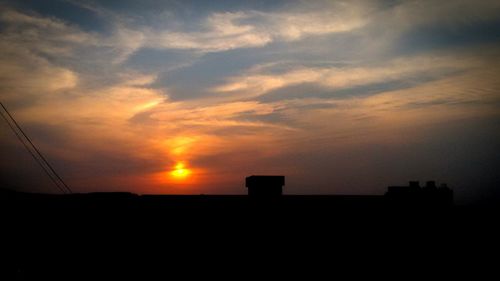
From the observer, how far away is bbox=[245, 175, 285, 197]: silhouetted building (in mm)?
9667

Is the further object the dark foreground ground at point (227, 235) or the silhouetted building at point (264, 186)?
the silhouetted building at point (264, 186)

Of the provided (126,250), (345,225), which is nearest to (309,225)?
(345,225)

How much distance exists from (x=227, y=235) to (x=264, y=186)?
2.05m

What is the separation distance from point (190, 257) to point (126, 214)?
1.68 meters

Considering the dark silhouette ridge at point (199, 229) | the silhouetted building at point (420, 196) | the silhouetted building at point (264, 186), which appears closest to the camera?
the dark silhouette ridge at point (199, 229)

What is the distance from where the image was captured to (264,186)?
31.8 feet

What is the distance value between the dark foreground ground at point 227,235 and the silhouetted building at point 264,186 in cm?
106

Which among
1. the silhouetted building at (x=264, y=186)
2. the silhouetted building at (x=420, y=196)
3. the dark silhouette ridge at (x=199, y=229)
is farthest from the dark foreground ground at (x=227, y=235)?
the silhouetted building at (x=264, y=186)

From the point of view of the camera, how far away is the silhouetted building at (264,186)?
9667 mm

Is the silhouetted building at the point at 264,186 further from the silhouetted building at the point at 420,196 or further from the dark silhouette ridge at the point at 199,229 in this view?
the silhouetted building at the point at 420,196

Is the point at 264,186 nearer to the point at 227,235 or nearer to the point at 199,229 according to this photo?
the point at 227,235

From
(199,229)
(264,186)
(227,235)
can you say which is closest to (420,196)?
(264,186)

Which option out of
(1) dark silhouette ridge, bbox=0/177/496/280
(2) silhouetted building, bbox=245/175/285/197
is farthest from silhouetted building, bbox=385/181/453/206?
(2) silhouetted building, bbox=245/175/285/197

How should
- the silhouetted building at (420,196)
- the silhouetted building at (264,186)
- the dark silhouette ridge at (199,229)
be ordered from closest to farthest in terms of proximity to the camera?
the dark silhouette ridge at (199,229), the silhouetted building at (420,196), the silhouetted building at (264,186)
